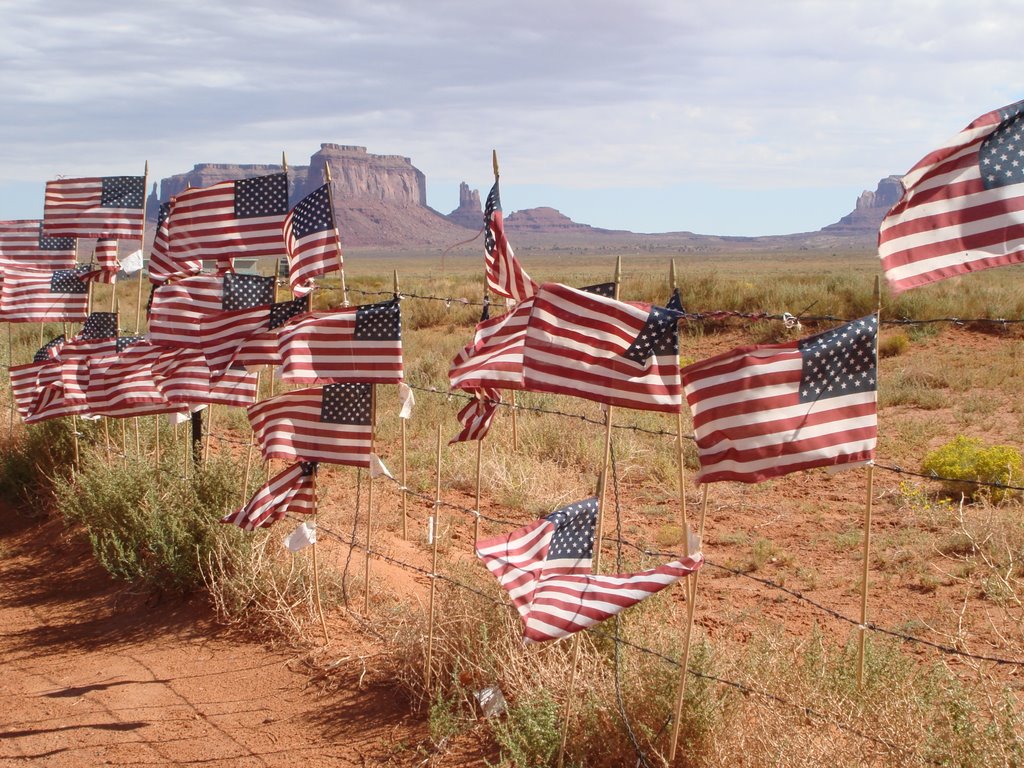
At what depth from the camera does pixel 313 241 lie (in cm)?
701

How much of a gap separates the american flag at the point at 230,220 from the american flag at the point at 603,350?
3.22 meters

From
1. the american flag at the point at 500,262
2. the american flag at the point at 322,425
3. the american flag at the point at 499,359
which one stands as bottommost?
the american flag at the point at 322,425

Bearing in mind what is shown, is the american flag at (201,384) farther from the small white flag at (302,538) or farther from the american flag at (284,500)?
the small white flag at (302,538)

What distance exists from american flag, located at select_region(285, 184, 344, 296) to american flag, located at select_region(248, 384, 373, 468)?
2.56ft

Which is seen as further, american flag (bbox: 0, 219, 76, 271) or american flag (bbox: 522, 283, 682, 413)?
american flag (bbox: 0, 219, 76, 271)

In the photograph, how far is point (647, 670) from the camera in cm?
506

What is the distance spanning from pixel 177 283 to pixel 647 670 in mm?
4702

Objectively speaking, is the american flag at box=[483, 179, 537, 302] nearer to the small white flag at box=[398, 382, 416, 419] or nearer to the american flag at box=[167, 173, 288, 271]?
the small white flag at box=[398, 382, 416, 419]

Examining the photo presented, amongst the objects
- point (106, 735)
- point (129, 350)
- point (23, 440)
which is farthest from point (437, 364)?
point (106, 735)

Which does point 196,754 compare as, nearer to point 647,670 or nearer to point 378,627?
point 378,627

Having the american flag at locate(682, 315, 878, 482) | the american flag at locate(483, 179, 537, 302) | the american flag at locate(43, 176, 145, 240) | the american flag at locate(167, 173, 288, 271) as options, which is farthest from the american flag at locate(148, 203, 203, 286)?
the american flag at locate(682, 315, 878, 482)

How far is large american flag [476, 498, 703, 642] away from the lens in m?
4.57

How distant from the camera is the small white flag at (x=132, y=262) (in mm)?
9391

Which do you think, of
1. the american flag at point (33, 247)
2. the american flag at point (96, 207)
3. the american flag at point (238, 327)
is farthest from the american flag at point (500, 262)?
the american flag at point (33, 247)
